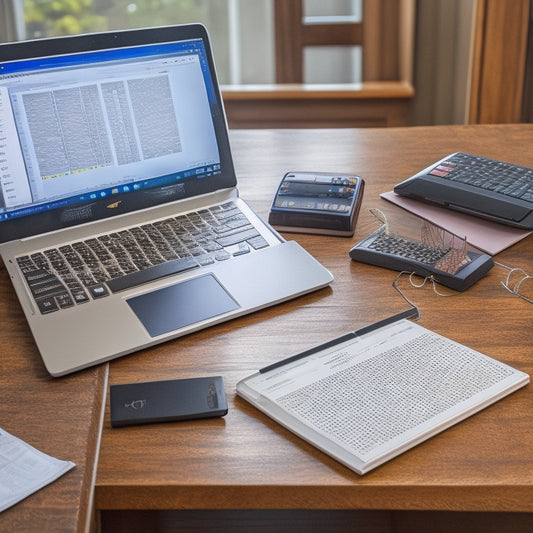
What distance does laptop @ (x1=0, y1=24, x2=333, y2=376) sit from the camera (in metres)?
0.93

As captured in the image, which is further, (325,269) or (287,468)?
(325,269)

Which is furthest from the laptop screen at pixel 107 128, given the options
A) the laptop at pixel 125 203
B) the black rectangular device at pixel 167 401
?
the black rectangular device at pixel 167 401

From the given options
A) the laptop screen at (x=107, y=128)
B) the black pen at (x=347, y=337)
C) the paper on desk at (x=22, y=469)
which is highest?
the laptop screen at (x=107, y=128)

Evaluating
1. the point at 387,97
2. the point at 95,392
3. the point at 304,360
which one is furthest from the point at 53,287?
the point at 387,97

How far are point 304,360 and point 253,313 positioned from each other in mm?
136

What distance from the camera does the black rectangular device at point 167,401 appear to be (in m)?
0.75

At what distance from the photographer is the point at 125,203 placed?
1106 millimetres

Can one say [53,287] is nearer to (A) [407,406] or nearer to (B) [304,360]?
(B) [304,360]

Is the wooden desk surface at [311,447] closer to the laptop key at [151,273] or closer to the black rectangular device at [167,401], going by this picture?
the black rectangular device at [167,401]

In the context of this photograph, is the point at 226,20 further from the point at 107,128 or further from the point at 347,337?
the point at 347,337

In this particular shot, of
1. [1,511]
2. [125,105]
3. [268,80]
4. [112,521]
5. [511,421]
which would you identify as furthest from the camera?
[268,80]

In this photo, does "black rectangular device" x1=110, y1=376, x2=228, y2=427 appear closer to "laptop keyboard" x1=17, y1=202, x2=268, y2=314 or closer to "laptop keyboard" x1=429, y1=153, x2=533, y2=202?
"laptop keyboard" x1=17, y1=202, x2=268, y2=314

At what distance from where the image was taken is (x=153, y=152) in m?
1.12

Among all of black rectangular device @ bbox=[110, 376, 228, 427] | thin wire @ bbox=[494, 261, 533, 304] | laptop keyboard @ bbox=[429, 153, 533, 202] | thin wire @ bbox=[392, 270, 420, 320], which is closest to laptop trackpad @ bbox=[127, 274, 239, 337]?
black rectangular device @ bbox=[110, 376, 228, 427]
